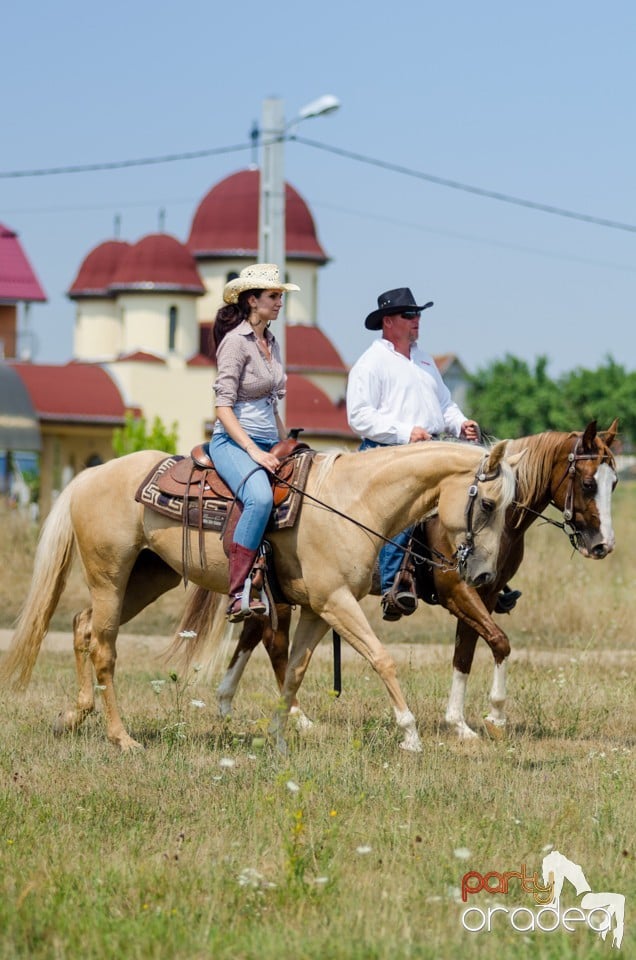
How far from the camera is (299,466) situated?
27.0 feet

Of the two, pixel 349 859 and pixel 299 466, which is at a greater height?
pixel 299 466

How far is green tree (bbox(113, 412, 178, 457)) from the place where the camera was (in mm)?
44938

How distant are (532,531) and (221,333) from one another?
1206 centimetres

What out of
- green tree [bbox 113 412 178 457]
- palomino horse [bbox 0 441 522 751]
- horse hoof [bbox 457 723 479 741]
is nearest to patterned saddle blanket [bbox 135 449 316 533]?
palomino horse [bbox 0 441 522 751]

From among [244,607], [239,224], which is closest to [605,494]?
[244,607]

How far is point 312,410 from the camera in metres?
49.1

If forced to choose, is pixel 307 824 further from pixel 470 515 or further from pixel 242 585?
pixel 470 515

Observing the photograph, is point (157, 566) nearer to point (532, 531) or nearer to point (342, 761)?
point (342, 761)

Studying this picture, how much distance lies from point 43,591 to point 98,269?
50.4 m

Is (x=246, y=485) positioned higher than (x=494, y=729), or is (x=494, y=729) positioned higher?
(x=246, y=485)

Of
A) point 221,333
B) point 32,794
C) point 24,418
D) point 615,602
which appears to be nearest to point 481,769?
point 32,794

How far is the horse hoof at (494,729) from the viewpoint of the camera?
346 inches

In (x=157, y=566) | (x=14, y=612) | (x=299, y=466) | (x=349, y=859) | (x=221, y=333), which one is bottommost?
(x=14, y=612)

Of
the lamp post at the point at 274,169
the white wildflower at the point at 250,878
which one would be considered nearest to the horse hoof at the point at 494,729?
the white wildflower at the point at 250,878
